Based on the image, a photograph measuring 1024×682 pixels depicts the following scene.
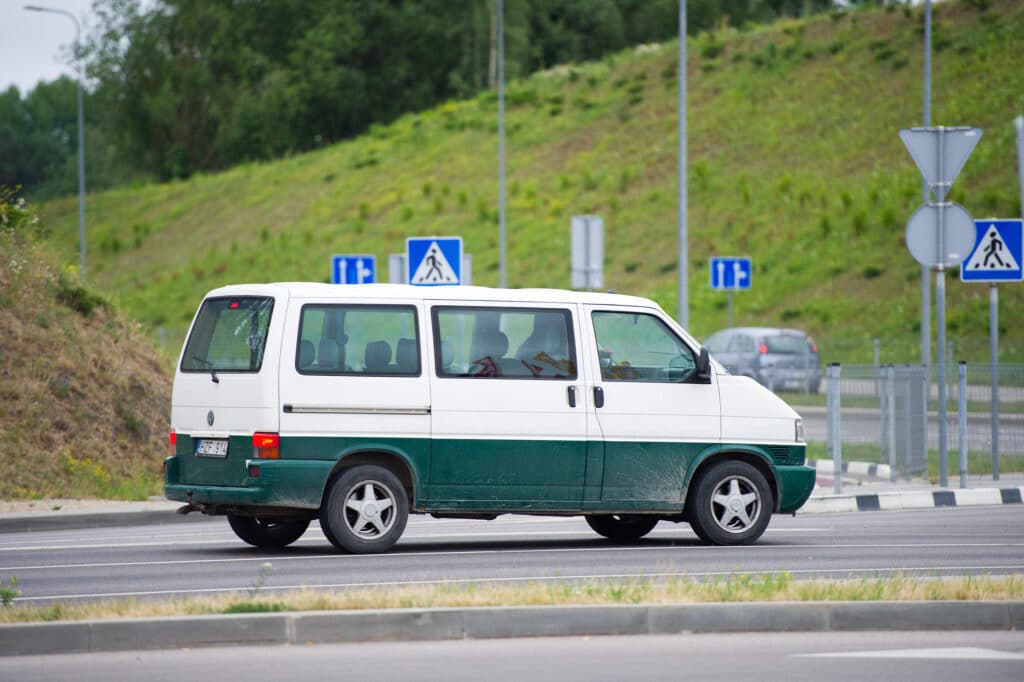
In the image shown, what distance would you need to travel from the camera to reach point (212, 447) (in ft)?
44.6

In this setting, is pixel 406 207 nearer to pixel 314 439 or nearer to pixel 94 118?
pixel 314 439

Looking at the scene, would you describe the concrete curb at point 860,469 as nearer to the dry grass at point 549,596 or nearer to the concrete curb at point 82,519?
the concrete curb at point 82,519

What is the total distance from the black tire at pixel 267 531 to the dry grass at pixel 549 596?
434cm

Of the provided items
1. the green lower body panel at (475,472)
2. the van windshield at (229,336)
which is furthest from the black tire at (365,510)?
the van windshield at (229,336)

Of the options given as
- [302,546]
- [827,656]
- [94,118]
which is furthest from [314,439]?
[94,118]

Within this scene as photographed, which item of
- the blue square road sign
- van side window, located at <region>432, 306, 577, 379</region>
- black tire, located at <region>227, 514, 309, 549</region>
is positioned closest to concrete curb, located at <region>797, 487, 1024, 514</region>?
van side window, located at <region>432, 306, 577, 379</region>

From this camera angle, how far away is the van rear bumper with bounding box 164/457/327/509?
13.2m

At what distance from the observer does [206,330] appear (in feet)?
45.9

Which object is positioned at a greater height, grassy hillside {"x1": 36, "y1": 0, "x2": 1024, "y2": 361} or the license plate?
grassy hillside {"x1": 36, "y1": 0, "x2": 1024, "y2": 361}

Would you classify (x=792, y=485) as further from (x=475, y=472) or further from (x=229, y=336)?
(x=229, y=336)

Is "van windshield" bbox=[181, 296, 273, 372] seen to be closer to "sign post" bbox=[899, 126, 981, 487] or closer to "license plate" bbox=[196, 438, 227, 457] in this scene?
"license plate" bbox=[196, 438, 227, 457]

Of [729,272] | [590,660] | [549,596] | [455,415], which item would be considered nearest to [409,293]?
[455,415]

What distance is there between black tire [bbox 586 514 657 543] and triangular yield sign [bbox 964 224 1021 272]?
679 cm

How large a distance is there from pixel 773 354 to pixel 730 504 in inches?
941
